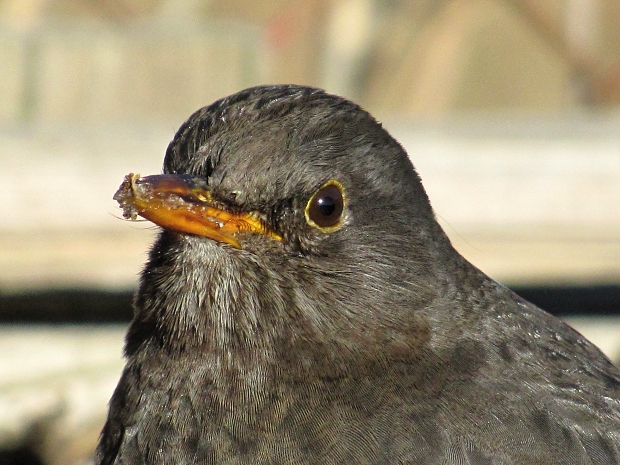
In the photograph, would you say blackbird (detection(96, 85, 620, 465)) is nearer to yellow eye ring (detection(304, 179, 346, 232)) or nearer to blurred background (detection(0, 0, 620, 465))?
yellow eye ring (detection(304, 179, 346, 232))

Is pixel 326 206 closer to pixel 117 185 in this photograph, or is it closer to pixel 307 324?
pixel 307 324

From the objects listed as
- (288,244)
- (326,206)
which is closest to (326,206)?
(326,206)

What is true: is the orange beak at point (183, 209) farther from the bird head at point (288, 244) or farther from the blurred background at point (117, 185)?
the blurred background at point (117, 185)

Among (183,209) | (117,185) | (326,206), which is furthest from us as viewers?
(117,185)

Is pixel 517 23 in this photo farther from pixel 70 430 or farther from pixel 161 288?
pixel 161 288

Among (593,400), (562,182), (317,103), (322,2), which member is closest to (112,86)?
(322,2)

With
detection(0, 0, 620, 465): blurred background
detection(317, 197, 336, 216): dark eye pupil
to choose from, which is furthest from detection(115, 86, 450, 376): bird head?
detection(0, 0, 620, 465): blurred background

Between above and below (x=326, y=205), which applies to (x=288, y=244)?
below

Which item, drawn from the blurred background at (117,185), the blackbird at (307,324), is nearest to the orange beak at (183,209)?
the blackbird at (307,324)
